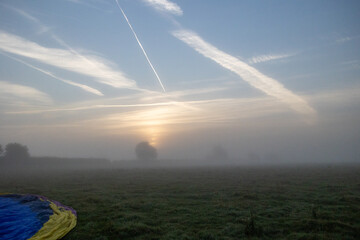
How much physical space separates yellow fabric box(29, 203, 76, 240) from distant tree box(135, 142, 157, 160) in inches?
6013

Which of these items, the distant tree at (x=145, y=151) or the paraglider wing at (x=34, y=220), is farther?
the distant tree at (x=145, y=151)

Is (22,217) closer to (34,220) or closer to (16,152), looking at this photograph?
(34,220)

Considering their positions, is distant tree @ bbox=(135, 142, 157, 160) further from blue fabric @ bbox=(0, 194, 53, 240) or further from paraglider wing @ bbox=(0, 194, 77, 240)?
paraglider wing @ bbox=(0, 194, 77, 240)

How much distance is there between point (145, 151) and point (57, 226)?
514 ft

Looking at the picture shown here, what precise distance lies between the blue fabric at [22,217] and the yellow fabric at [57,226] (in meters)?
0.25

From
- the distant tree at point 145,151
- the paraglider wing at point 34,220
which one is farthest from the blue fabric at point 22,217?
the distant tree at point 145,151

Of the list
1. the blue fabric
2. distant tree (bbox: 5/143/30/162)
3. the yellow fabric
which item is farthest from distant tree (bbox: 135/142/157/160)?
the yellow fabric

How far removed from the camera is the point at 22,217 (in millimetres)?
10859

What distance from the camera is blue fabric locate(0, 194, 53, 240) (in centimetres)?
870

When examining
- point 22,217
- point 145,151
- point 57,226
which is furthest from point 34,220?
point 145,151

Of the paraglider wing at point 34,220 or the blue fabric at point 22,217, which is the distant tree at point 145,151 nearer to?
the blue fabric at point 22,217

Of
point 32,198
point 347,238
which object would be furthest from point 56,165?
point 347,238

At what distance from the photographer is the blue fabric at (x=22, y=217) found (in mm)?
8702

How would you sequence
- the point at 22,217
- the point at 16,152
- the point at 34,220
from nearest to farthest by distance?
the point at 34,220 < the point at 22,217 < the point at 16,152
